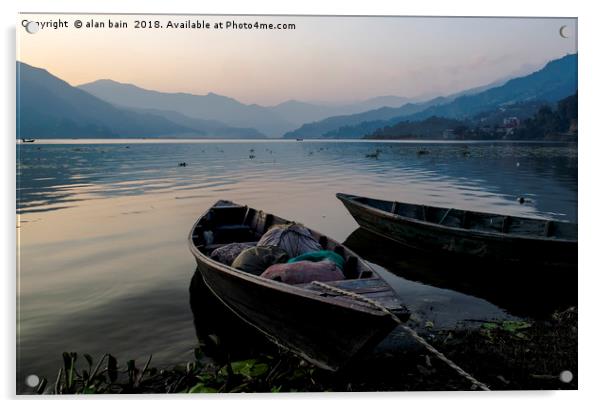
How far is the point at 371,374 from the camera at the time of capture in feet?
15.0

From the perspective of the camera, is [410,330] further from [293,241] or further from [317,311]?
[293,241]

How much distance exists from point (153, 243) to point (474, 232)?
6974mm

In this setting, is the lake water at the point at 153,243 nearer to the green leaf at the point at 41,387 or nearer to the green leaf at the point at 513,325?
the green leaf at the point at 41,387

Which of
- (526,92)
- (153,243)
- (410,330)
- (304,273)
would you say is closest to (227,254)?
(304,273)

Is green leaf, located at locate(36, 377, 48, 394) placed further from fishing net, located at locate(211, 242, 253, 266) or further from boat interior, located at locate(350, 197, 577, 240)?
boat interior, located at locate(350, 197, 577, 240)

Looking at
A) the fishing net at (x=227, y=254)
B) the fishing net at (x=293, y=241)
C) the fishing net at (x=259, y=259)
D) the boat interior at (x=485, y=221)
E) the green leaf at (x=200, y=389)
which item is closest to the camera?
the green leaf at (x=200, y=389)

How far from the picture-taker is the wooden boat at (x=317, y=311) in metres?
3.78

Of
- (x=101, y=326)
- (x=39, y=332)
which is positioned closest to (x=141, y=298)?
(x=101, y=326)

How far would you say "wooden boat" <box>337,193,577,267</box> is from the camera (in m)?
7.33

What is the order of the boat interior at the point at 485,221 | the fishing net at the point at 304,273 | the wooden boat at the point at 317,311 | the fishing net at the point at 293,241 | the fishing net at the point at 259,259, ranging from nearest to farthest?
1. the wooden boat at the point at 317,311
2. the fishing net at the point at 304,273
3. the fishing net at the point at 259,259
4. the fishing net at the point at 293,241
5. the boat interior at the point at 485,221

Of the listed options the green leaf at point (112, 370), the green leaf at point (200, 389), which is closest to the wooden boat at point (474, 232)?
the green leaf at point (200, 389)

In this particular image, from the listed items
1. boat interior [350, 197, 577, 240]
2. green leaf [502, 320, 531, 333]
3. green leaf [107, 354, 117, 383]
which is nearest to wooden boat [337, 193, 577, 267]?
boat interior [350, 197, 577, 240]

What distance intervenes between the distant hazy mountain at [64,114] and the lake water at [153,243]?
1.50 ft

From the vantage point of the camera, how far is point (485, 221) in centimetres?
969
